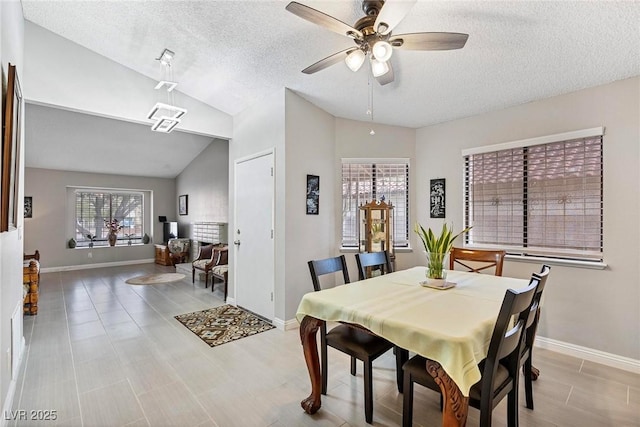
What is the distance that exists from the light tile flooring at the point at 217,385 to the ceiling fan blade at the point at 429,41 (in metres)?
2.25

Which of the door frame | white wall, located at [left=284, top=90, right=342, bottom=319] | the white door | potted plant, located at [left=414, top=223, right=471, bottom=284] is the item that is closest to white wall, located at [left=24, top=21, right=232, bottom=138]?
the door frame

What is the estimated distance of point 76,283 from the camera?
5770mm

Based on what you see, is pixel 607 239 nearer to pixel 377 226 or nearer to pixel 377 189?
pixel 377 226

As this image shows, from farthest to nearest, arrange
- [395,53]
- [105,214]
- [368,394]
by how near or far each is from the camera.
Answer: [105,214], [395,53], [368,394]

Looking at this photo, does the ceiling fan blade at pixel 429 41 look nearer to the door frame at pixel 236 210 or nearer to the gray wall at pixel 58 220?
the door frame at pixel 236 210

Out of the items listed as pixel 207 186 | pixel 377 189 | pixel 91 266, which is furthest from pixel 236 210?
pixel 91 266

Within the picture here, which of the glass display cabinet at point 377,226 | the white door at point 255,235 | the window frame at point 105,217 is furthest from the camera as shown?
the window frame at point 105,217

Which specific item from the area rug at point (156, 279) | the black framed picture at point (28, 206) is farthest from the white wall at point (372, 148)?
the black framed picture at point (28, 206)

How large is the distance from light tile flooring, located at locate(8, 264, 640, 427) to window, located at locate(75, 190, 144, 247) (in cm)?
499

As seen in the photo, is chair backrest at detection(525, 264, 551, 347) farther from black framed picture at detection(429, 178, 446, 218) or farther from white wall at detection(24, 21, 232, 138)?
white wall at detection(24, 21, 232, 138)

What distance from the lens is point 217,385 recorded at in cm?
233

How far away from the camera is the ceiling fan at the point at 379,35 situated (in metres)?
1.63

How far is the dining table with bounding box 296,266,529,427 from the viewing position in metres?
1.31

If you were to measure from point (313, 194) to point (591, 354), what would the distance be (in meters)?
3.04
